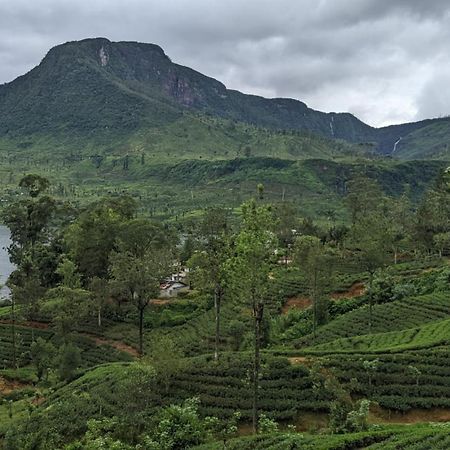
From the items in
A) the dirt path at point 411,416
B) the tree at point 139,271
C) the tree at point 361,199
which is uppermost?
the tree at point 361,199

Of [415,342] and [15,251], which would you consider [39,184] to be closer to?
[15,251]

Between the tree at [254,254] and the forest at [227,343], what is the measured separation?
0.23 ft

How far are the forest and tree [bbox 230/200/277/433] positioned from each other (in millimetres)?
71

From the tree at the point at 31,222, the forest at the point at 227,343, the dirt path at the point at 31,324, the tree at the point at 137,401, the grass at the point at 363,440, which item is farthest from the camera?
the tree at the point at 31,222

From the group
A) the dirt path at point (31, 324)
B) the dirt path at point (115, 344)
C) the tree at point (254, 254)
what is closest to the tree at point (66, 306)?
the dirt path at point (115, 344)

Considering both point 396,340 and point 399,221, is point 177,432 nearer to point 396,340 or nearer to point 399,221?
point 396,340

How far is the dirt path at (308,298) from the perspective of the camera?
2721 inches

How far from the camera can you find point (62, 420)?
3369 centimetres

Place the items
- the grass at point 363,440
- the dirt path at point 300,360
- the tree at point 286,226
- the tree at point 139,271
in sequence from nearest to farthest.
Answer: the grass at point 363,440 < the dirt path at point 300,360 < the tree at point 139,271 < the tree at point 286,226

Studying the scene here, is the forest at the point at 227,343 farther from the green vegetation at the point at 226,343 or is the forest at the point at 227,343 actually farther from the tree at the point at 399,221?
the tree at the point at 399,221

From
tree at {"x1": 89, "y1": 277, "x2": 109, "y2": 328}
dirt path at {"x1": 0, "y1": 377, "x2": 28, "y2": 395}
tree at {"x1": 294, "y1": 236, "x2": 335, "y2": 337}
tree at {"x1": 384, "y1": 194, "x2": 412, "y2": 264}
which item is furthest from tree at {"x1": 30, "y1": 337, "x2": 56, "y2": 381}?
tree at {"x1": 384, "y1": 194, "x2": 412, "y2": 264}

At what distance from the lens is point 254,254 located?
81.8ft

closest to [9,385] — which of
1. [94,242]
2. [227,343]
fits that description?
[227,343]

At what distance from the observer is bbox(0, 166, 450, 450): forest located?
2573 centimetres
